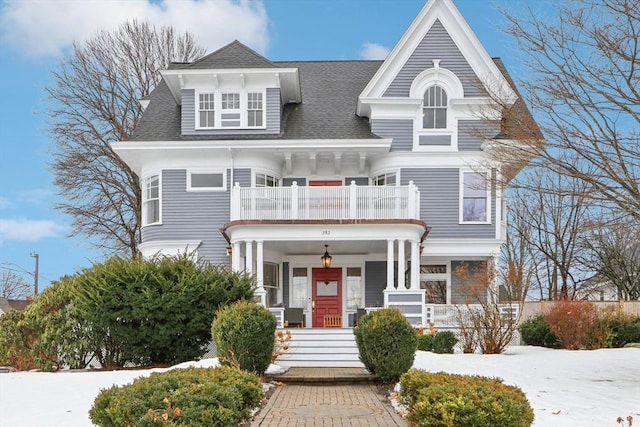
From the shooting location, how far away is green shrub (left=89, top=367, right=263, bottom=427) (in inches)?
247

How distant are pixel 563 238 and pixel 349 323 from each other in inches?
575

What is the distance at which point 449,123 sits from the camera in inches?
865

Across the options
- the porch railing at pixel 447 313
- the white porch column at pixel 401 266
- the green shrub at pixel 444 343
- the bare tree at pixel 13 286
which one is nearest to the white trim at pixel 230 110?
the white porch column at pixel 401 266

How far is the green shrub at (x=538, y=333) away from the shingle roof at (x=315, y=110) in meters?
7.82

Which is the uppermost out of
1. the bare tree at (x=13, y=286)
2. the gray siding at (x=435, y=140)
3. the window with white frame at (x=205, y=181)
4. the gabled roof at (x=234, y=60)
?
the gabled roof at (x=234, y=60)

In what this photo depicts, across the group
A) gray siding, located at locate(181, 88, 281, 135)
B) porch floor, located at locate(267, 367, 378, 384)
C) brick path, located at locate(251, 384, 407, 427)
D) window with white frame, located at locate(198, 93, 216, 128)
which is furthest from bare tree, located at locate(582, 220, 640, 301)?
brick path, located at locate(251, 384, 407, 427)

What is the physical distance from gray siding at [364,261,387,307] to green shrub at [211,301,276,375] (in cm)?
972

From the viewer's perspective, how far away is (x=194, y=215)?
860 inches

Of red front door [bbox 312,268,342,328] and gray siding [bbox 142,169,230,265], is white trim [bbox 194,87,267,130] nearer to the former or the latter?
gray siding [bbox 142,169,230,265]

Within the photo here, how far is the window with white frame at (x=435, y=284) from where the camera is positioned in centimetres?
2205

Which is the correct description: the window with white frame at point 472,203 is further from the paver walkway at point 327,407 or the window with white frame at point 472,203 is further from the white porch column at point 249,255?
the paver walkway at point 327,407

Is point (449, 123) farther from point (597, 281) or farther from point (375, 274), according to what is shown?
point (597, 281)

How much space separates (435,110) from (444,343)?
8.22 meters

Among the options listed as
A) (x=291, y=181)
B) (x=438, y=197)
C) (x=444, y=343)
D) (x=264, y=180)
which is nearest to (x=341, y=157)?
(x=291, y=181)
